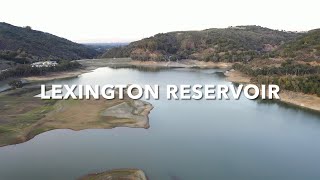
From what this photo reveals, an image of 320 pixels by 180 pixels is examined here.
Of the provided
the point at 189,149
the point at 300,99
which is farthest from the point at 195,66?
the point at 189,149

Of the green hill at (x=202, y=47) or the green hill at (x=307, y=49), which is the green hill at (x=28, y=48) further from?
the green hill at (x=307, y=49)

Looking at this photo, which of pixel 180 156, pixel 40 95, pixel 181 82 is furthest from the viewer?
pixel 181 82

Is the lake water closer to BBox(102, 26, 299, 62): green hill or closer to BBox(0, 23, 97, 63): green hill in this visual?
BBox(0, 23, 97, 63): green hill

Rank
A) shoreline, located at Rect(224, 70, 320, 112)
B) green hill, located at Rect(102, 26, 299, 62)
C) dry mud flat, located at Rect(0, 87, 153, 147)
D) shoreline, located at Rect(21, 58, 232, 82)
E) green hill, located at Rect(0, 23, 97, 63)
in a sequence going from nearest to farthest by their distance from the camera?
dry mud flat, located at Rect(0, 87, 153, 147) → shoreline, located at Rect(224, 70, 320, 112) → green hill, located at Rect(0, 23, 97, 63) → shoreline, located at Rect(21, 58, 232, 82) → green hill, located at Rect(102, 26, 299, 62)

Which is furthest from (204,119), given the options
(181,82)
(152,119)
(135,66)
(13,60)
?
(135,66)

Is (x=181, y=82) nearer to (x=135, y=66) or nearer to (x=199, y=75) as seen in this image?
(x=199, y=75)

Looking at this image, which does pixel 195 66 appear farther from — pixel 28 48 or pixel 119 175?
pixel 119 175

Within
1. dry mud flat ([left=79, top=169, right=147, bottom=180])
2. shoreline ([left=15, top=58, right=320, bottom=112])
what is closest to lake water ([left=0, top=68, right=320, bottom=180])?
dry mud flat ([left=79, top=169, right=147, bottom=180])
